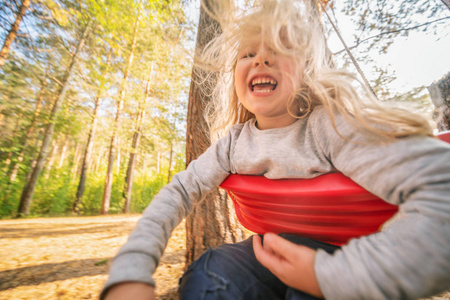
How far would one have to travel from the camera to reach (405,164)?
0.52 meters

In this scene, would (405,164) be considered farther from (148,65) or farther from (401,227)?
(148,65)

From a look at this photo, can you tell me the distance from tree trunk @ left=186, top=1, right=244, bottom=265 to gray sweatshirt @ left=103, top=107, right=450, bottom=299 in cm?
104

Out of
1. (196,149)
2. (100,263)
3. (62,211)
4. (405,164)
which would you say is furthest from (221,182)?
(62,211)

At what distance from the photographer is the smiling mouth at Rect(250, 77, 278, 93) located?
93 centimetres

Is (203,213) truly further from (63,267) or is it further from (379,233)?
(63,267)

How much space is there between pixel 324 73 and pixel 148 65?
28.9 ft

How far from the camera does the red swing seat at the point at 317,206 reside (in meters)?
0.66

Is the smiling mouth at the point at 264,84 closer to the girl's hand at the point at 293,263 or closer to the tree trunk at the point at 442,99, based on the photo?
the girl's hand at the point at 293,263

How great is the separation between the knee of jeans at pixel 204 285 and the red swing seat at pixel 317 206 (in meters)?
0.34

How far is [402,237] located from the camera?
1.58 feet

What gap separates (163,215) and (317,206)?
59 centimetres

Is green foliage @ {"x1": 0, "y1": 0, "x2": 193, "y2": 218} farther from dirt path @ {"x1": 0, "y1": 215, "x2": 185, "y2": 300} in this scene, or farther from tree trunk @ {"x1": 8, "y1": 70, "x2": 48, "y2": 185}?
dirt path @ {"x1": 0, "y1": 215, "x2": 185, "y2": 300}

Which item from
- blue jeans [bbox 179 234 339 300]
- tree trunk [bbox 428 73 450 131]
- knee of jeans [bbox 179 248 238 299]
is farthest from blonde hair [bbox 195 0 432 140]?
tree trunk [bbox 428 73 450 131]

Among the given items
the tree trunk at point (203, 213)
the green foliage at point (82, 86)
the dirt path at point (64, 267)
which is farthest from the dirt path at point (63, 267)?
the green foliage at point (82, 86)
